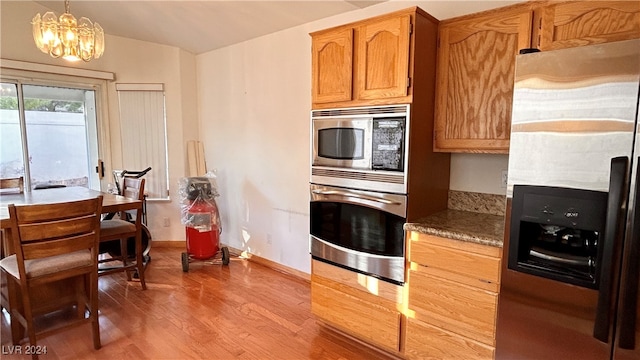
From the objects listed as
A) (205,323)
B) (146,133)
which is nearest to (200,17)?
(146,133)

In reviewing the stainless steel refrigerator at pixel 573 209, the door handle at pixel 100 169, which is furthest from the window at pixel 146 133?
the stainless steel refrigerator at pixel 573 209

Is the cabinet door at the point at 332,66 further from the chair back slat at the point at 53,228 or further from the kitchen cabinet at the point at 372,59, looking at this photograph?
the chair back slat at the point at 53,228

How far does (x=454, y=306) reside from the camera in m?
1.88

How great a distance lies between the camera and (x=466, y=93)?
6.92ft

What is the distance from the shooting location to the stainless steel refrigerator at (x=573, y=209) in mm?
1333

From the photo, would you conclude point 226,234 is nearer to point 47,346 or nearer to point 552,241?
point 47,346

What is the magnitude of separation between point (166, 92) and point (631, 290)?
469cm

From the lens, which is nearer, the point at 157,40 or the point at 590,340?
the point at 590,340

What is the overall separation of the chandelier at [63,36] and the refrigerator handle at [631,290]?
3.51 m

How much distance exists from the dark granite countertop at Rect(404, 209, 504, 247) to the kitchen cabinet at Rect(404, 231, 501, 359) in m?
0.04

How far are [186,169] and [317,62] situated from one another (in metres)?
2.89

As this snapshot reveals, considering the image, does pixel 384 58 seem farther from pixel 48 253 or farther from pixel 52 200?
pixel 52 200

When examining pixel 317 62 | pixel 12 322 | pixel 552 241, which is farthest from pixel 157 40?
pixel 552 241

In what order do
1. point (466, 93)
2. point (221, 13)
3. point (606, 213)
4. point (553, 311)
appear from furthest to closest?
point (221, 13) < point (466, 93) < point (553, 311) < point (606, 213)
